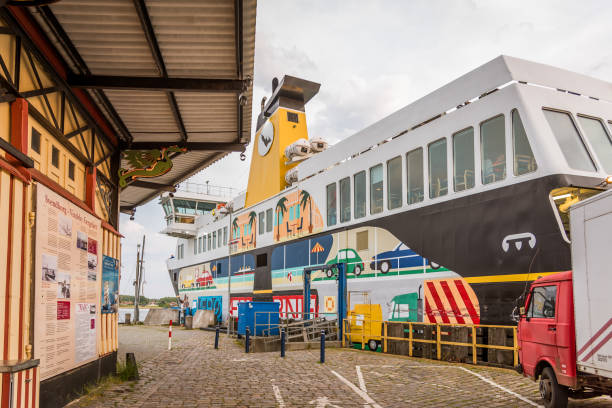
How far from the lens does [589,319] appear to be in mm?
7676

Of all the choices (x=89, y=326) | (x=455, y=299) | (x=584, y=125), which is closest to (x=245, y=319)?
(x=455, y=299)

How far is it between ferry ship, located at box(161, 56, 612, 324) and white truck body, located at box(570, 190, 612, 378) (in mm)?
3439

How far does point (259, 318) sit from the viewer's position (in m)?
21.5

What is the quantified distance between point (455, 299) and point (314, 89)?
59.1 ft

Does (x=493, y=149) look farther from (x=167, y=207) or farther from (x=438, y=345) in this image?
(x=167, y=207)

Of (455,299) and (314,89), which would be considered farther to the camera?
(314,89)

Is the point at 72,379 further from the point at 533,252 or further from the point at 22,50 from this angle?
the point at 533,252

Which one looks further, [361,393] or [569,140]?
[569,140]

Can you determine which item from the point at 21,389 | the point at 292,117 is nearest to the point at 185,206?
the point at 292,117

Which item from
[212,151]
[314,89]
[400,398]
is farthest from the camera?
[314,89]

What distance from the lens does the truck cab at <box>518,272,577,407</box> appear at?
27.0 ft

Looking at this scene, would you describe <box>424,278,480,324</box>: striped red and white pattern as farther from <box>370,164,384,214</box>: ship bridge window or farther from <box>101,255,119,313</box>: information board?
<box>101,255,119,313</box>: information board

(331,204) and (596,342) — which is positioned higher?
(331,204)

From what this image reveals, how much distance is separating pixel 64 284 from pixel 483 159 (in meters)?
11.2
